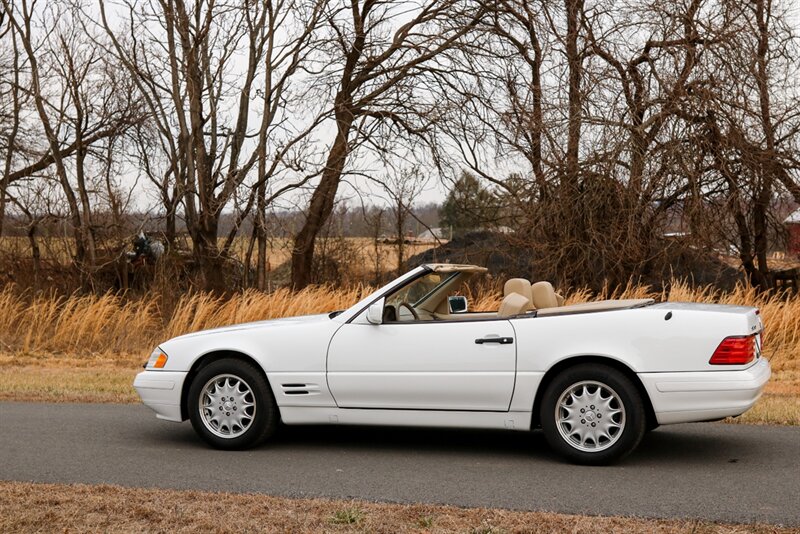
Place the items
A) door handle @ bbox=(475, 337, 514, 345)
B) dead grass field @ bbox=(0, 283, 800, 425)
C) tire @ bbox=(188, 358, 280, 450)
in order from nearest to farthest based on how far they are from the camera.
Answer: door handle @ bbox=(475, 337, 514, 345) → tire @ bbox=(188, 358, 280, 450) → dead grass field @ bbox=(0, 283, 800, 425)

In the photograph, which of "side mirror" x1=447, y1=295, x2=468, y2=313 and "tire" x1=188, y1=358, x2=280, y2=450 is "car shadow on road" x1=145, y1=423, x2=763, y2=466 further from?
"side mirror" x1=447, y1=295, x2=468, y2=313

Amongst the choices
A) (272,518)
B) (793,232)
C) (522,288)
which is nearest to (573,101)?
(793,232)

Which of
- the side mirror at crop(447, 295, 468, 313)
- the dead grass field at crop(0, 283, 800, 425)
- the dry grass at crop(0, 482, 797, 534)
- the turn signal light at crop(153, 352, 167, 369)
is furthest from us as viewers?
the dead grass field at crop(0, 283, 800, 425)

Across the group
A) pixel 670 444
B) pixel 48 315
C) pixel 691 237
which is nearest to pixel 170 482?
pixel 670 444

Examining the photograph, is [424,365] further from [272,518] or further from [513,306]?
[272,518]

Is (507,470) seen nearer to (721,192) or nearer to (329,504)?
(329,504)

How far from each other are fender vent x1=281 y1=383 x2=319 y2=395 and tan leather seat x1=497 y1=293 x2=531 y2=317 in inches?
58.8

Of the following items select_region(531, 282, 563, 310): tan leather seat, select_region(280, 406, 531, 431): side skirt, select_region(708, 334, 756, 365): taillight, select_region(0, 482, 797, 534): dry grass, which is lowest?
select_region(0, 482, 797, 534): dry grass

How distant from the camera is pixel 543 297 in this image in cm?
782

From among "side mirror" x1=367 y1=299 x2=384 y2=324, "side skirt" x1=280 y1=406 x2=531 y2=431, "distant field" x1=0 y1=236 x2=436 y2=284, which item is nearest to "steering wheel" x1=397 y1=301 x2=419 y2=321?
"side mirror" x1=367 y1=299 x2=384 y2=324

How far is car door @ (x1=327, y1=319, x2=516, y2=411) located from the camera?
7.21 m

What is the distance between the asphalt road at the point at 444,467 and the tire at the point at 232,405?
0.51 ft

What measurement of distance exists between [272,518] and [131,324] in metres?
11.7

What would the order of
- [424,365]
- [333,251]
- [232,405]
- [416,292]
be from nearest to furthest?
1. [424,365]
2. [232,405]
3. [416,292]
4. [333,251]
